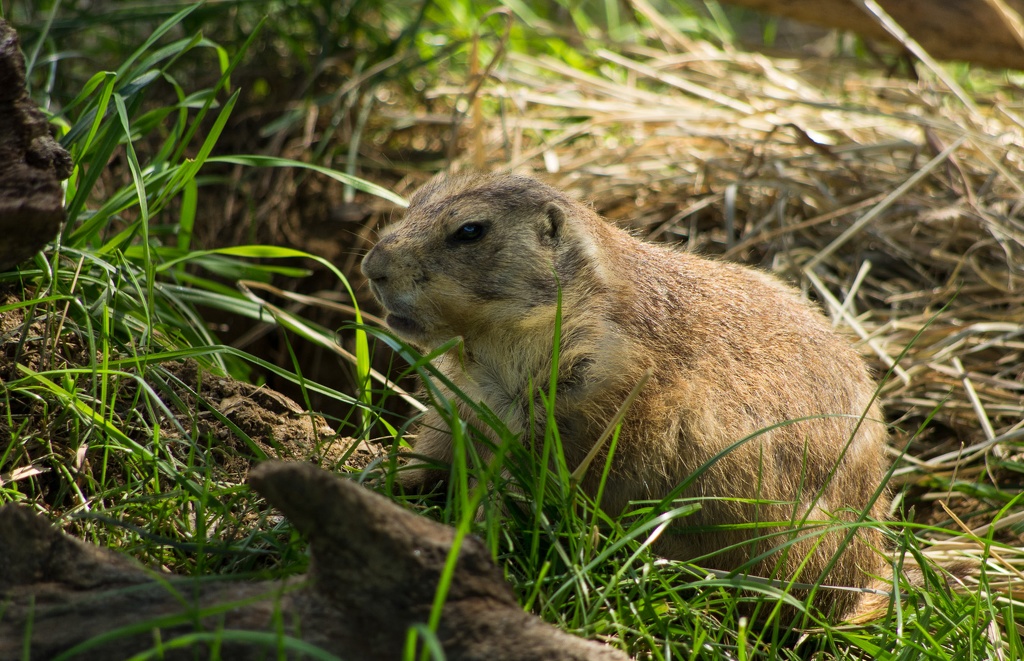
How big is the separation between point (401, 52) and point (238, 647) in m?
4.75

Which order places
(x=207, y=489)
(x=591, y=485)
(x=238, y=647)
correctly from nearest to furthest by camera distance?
(x=238, y=647) < (x=207, y=489) < (x=591, y=485)

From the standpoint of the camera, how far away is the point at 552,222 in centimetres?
308

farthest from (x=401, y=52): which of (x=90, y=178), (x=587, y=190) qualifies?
(x=90, y=178)

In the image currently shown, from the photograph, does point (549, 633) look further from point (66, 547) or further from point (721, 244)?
point (721, 244)

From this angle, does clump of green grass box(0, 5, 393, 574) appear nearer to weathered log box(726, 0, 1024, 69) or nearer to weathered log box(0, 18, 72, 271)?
weathered log box(0, 18, 72, 271)

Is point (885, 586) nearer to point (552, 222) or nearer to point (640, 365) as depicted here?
point (640, 365)

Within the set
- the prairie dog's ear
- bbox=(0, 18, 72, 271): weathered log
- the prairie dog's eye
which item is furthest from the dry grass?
bbox=(0, 18, 72, 271): weathered log

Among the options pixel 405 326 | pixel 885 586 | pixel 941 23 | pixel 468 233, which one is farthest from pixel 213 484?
pixel 941 23

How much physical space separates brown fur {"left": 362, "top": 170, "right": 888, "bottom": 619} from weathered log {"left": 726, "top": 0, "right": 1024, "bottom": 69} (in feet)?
11.1

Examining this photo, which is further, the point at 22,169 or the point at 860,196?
the point at 860,196

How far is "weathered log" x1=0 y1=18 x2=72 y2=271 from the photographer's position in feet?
7.52

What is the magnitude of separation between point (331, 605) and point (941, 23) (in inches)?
216

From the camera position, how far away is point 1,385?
8.70ft

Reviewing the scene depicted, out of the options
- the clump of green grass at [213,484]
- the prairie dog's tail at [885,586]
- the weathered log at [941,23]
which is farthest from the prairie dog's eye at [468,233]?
the weathered log at [941,23]
